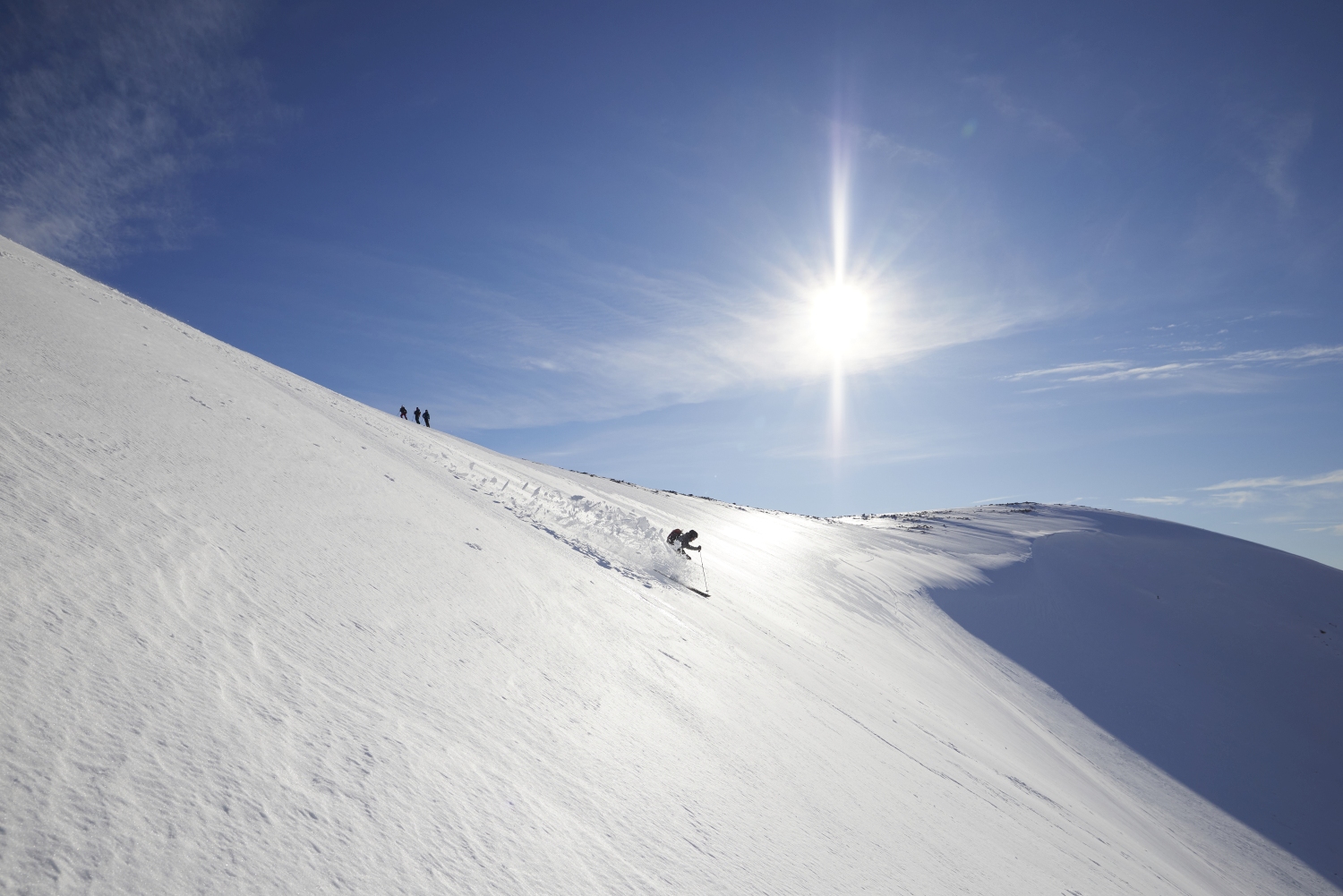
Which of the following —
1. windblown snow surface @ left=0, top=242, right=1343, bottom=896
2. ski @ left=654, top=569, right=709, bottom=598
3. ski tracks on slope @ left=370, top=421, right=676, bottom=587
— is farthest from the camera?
ski @ left=654, top=569, right=709, bottom=598

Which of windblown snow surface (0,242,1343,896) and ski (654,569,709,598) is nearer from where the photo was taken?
windblown snow surface (0,242,1343,896)

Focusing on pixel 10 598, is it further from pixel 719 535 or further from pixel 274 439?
pixel 719 535

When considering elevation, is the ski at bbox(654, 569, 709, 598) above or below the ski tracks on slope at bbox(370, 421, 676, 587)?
below

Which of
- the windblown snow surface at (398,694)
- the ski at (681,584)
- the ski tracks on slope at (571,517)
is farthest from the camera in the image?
the ski at (681,584)

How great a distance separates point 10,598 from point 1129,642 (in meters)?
32.0

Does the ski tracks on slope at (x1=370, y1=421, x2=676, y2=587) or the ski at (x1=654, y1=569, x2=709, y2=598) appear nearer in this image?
the ski tracks on slope at (x1=370, y1=421, x2=676, y2=587)

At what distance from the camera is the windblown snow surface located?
215cm

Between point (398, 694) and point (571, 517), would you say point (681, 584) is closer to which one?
point (571, 517)

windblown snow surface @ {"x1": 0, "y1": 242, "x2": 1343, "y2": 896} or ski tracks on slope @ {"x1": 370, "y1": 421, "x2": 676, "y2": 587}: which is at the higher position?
ski tracks on slope @ {"x1": 370, "y1": 421, "x2": 676, "y2": 587}

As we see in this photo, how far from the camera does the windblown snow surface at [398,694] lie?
2148mm

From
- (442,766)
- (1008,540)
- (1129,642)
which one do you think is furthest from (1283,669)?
(442,766)

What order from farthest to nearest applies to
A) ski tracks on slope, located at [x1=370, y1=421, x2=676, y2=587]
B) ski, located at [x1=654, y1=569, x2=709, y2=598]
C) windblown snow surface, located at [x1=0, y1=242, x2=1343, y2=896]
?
ski, located at [x1=654, y1=569, x2=709, y2=598] → ski tracks on slope, located at [x1=370, y1=421, x2=676, y2=587] → windblown snow surface, located at [x1=0, y1=242, x2=1343, y2=896]

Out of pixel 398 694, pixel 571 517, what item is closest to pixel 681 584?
pixel 571 517

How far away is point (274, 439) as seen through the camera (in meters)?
6.92
